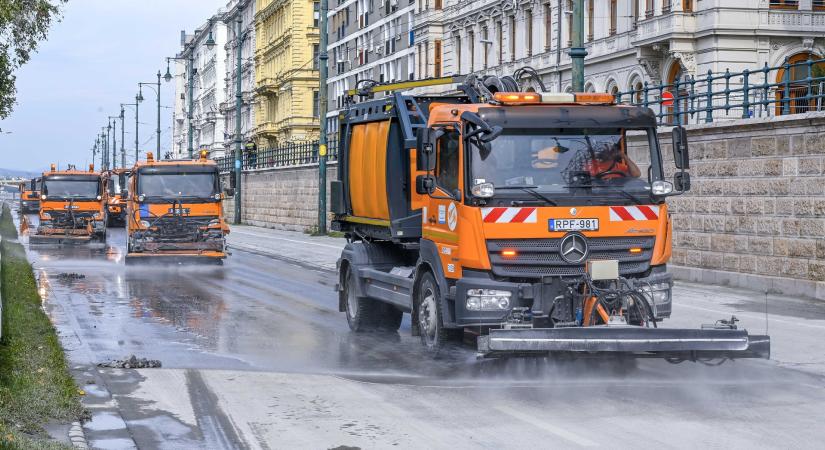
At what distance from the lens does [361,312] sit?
15.6 metres

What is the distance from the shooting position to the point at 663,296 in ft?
39.3

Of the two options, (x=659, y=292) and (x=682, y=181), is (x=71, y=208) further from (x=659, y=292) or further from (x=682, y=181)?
(x=659, y=292)

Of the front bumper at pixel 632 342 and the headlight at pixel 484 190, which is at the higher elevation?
the headlight at pixel 484 190

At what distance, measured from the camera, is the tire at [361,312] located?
51.2 ft

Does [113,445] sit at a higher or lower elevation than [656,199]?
lower

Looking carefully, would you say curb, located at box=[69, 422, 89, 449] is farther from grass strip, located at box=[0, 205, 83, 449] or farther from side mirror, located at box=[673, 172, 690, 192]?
side mirror, located at box=[673, 172, 690, 192]

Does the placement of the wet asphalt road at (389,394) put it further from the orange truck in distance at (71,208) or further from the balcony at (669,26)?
the orange truck in distance at (71,208)

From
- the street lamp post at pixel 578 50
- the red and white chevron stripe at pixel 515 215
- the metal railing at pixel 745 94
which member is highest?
the street lamp post at pixel 578 50

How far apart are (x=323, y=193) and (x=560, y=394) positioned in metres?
37.0

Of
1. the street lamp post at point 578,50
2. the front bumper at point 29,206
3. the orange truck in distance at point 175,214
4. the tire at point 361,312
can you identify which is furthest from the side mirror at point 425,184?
the front bumper at point 29,206

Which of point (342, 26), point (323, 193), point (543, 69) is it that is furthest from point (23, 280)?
point (342, 26)

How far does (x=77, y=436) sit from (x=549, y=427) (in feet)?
10.8

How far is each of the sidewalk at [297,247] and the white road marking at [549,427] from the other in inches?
764

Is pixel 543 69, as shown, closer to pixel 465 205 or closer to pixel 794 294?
pixel 794 294
